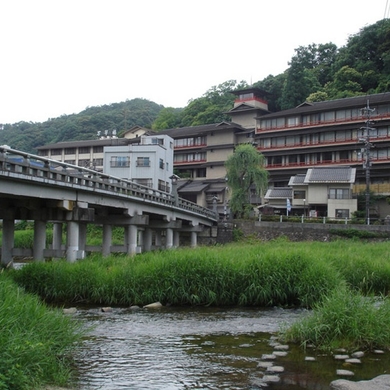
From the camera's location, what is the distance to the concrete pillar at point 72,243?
26781 mm

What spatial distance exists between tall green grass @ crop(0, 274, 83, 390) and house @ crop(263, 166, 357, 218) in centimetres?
4829

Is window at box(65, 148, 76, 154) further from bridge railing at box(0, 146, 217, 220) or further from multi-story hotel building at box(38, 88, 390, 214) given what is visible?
bridge railing at box(0, 146, 217, 220)

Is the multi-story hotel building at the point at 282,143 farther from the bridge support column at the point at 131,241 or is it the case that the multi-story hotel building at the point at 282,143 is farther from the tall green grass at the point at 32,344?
the tall green grass at the point at 32,344

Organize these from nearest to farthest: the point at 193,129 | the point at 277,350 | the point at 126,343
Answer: the point at 277,350, the point at 126,343, the point at 193,129

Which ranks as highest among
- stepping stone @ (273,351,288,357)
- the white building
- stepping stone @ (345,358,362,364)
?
the white building

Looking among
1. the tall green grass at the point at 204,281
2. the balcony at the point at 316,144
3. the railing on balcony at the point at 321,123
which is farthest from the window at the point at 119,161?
the tall green grass at the point at 204,281

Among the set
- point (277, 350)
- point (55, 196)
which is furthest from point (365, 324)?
point (55, 196)

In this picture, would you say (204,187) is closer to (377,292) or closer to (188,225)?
(188,225)

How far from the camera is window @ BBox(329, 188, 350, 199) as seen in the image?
5791 cm

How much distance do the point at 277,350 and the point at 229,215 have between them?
4501 cm

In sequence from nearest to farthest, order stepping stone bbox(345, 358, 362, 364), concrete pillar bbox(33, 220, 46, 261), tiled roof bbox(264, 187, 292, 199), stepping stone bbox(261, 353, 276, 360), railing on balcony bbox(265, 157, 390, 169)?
stepping stone bbox(345, 358, 362, 364) < stepping stone bbox(261, 353, 276, 360) < concrete pillar bbox(33, 220, 46, 261) < railing on balcony bbox(265, 157, 390, 169) < tiled roof bbox(264, 187, 292, 199)

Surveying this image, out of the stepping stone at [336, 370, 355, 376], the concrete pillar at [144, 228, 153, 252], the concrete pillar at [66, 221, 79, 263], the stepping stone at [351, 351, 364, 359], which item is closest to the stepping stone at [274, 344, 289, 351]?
the stepping stone at [351, 351, 364, 359]

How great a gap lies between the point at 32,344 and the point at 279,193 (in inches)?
2279

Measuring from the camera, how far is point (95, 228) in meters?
58.6
